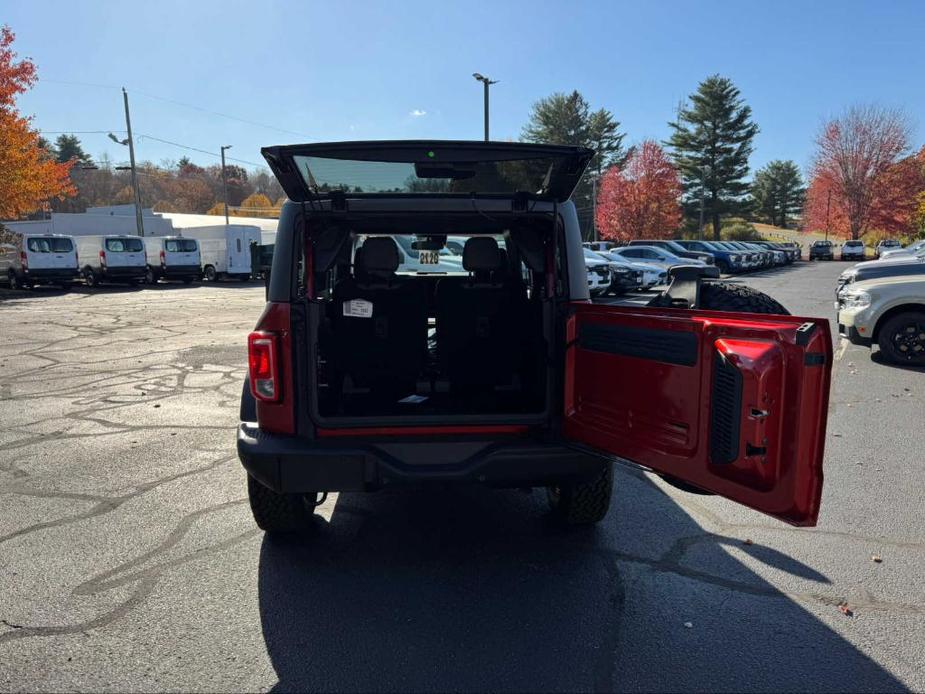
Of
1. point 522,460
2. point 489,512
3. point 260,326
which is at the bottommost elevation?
point 489,512

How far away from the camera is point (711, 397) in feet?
8.08

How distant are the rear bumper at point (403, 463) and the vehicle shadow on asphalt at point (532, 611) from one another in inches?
21.0

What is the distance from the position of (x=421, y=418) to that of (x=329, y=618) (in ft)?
3.20

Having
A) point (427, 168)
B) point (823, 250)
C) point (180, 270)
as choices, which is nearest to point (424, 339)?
point (427, 168)

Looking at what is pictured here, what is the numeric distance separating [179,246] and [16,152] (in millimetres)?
6823

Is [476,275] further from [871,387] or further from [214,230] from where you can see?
[214,230]

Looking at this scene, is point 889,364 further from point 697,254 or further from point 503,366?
point 697,254

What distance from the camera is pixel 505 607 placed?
291 cm

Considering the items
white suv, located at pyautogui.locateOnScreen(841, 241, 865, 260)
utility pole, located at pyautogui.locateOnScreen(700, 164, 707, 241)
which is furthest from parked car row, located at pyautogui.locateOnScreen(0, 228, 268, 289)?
utility pole, located at pyautogui.locateOnScreen(700, 164, 707, 241)

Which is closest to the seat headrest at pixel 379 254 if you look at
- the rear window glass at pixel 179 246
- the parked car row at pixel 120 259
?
the parked car row at pixel 120 259

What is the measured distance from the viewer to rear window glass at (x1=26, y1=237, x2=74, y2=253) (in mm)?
22969

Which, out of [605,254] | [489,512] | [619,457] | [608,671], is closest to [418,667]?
[608,671]

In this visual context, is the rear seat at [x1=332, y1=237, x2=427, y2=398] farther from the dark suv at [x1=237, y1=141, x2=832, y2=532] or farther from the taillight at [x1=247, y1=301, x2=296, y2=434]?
the taillight at [x1=247, y1=301, x2=296, y2=434]

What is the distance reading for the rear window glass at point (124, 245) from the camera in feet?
82.4
